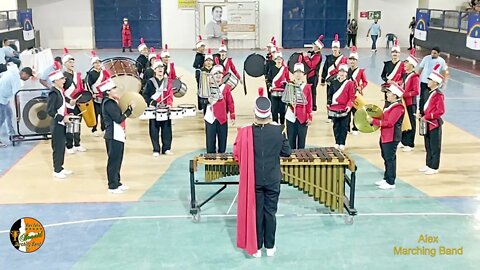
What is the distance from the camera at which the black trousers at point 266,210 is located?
6.72 m

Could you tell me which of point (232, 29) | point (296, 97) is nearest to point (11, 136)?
point (296, 97)

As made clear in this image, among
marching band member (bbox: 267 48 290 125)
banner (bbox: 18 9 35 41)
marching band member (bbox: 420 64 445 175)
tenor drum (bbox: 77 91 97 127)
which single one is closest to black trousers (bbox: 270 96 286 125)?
marching band member (bbox: 267 48 290 125)

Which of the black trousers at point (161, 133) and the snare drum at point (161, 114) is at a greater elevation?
the snare drum at point (161, 114)

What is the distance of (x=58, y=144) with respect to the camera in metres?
9.92

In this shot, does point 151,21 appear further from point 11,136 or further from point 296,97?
point 296,97

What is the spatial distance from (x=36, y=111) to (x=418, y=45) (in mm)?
22117

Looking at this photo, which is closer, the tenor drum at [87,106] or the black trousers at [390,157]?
the black trousers at [390,157]

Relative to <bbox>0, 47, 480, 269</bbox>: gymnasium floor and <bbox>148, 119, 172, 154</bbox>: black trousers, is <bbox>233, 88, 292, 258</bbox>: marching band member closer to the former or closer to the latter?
<bbox>0, 47, 480, 269</bbox>: gymnasium floor

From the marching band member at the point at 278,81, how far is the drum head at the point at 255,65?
1.28 m

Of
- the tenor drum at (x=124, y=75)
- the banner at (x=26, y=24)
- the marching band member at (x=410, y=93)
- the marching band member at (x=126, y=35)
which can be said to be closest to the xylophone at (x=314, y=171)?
the marching band member at (x=410, y=93)

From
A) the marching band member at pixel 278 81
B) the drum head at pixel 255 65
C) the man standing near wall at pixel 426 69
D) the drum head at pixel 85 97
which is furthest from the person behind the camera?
the drum head at pixel 255 65

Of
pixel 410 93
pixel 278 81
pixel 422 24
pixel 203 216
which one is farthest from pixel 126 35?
pixel 203 216

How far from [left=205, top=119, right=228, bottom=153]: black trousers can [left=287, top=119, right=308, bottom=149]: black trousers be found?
119 centimetres

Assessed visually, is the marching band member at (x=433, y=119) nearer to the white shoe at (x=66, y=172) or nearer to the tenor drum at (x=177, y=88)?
the tenor drum at (x=177, y=88)
